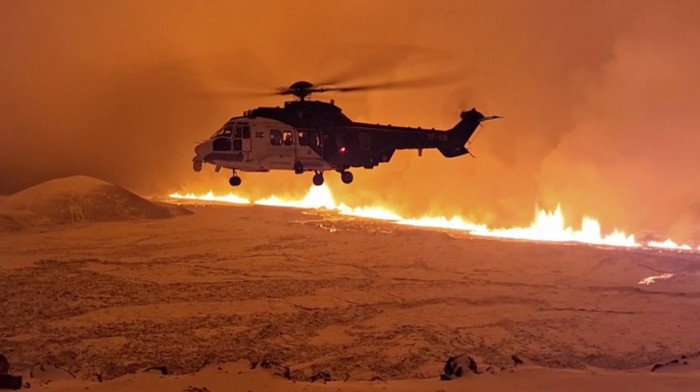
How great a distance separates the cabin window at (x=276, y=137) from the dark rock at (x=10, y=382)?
16.5ft

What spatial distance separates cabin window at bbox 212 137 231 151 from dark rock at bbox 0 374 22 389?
14.3 feet

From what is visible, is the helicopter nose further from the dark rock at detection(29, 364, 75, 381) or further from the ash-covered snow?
the ash-covered snow

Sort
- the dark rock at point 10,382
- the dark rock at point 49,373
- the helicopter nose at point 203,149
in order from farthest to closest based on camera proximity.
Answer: the helicopter nose at point 203,149, the dark rock at point 49,373, the dark rock at point 10,382

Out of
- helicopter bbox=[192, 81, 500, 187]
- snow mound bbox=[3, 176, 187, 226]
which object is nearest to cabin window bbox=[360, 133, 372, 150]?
helicopter bbox=[192, 81, 500, 187]

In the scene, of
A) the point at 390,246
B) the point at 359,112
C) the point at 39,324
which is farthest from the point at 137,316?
the point at 359,112

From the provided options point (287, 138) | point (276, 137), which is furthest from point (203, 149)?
point (287, 138)

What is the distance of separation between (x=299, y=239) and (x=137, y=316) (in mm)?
8133

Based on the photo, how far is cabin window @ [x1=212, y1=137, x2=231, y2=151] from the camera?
10.1 m

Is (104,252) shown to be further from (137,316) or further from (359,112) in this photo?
(359,112)

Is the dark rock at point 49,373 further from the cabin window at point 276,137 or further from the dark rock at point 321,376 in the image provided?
the cabin window at point 276,137

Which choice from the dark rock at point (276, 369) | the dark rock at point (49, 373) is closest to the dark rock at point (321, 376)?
the dark rock at point (276, 369)

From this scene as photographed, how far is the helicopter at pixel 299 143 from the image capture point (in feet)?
33.2

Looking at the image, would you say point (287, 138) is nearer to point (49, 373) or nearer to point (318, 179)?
point (318, 179)

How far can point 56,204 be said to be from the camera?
834 inches
